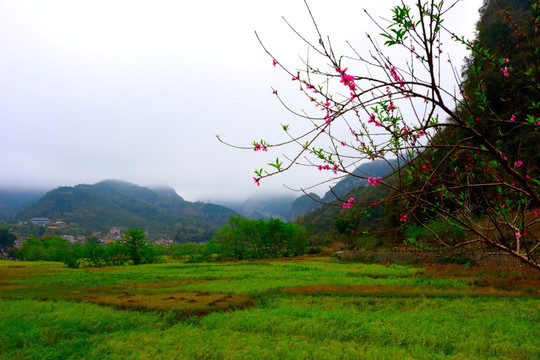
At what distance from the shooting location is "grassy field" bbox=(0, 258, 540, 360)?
21.6 feet

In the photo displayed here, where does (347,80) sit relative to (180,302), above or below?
above

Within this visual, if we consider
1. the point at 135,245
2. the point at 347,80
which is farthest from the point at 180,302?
the point at 135,245

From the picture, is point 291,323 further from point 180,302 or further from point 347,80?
point 347,80

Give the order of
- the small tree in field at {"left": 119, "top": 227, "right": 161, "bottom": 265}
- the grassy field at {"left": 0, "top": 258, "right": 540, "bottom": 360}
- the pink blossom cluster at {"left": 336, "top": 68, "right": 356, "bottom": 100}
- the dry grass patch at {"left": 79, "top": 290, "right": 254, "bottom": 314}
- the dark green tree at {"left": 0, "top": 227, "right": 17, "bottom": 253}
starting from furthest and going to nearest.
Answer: the dark green tree at {"left": 0, "top": 227, "right": 17, "bottom": 253}, the small tree in field at {"left": 119, "top": 227, "right": 161, "bottom": 265}, the dry grass patch at {"left": 79, "top": 290, "right": 254, "bottom": 314}, the grassy field at {"left": 0, "top": 258, "right": 540, "bottom": 360}, the pink blossom cluster at {"left": 336, "top": 68, "right": 356, "bottom": 100}

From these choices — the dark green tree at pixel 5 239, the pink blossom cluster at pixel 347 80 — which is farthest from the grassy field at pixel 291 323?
the dark green tree at pixel 5 239

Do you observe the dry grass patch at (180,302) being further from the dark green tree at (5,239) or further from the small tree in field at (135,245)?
the dark green tree at (5,239)

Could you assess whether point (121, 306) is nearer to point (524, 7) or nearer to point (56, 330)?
point (56, 330)

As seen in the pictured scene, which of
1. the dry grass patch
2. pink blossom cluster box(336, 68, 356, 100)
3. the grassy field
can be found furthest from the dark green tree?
pink blossom cluster box(336, 68, 356, 100)

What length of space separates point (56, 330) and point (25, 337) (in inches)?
28.4

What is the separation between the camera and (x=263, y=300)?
12.5m

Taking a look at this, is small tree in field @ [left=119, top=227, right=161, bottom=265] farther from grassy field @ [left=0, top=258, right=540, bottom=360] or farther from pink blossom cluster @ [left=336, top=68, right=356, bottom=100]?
pink blossom cluster @ [left=336, top=68, right=356, bottom=100]

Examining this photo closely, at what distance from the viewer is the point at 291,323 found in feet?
27.8

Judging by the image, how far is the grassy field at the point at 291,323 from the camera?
21.6 feet

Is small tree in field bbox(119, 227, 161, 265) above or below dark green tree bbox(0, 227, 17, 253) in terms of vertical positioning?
above
